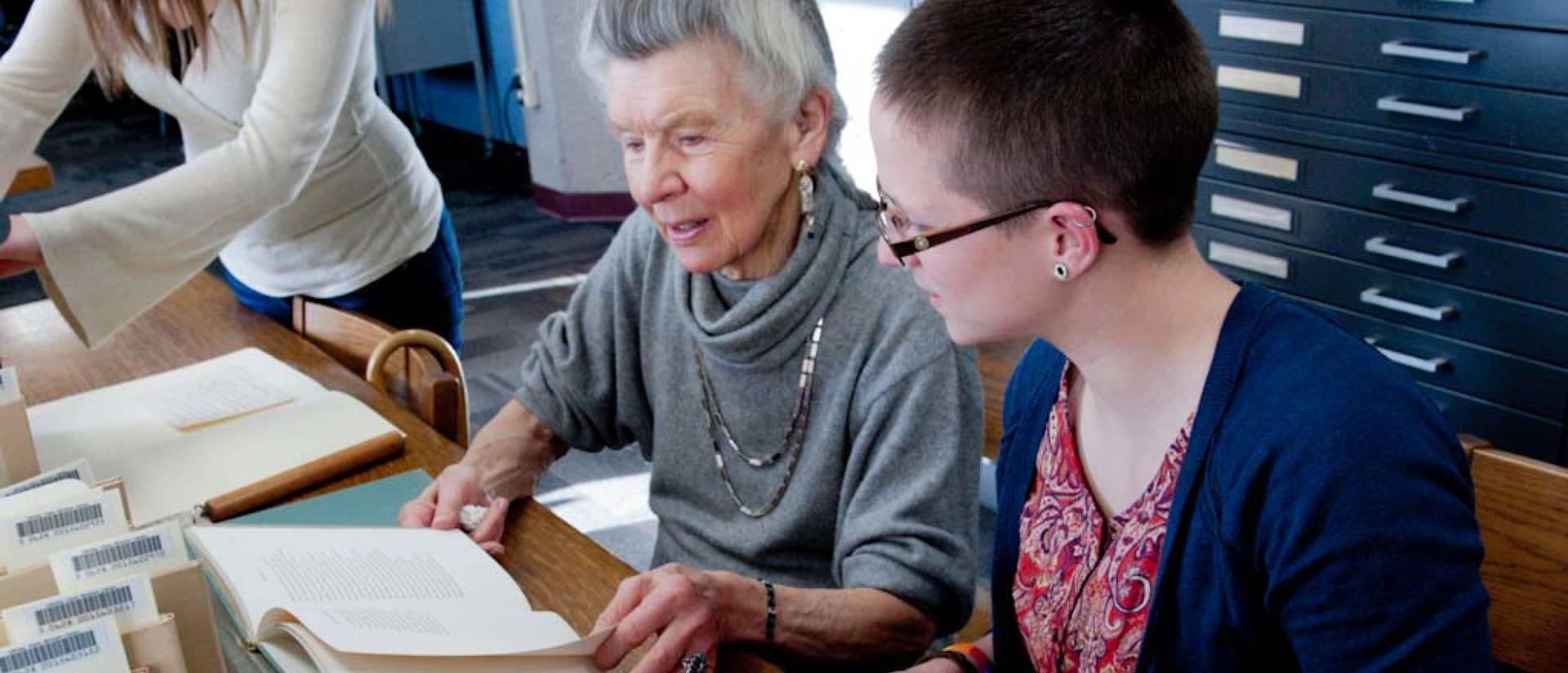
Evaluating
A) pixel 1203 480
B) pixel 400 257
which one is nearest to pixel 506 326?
pixel 400 257

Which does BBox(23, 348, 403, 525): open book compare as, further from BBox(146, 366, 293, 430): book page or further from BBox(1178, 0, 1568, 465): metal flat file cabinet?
BBox(1178, 0, 1568, 465): metal flat file cabinet

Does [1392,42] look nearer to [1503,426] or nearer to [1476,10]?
[1476,10]

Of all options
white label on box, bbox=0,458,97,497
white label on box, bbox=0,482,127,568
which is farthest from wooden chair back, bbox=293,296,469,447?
white label on box, bbox=0,482,127,568

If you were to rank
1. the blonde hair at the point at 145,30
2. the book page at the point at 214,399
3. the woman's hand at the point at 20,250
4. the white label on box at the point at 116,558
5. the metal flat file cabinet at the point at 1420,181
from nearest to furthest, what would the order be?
the white label on box at the point at 116,558, the woman's hand at the point at 20,250, the book page at the point at 214,399, the blonde hair at the point at 145,30, the metal flat file cabinet at the point at 1420,181

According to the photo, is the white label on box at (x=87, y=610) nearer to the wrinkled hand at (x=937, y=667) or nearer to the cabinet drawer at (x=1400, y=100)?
the wrinkled hand at (x=937, y=667)

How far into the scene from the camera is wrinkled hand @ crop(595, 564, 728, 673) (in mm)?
1122

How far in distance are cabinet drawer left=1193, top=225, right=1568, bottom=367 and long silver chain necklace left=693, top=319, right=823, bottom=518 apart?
1680mm

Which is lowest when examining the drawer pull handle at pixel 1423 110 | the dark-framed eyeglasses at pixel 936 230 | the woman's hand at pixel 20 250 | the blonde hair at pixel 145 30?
the drawer pull handle at pixel 1423 110

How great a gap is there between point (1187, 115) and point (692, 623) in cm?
54

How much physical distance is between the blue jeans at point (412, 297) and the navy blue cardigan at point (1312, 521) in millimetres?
1382

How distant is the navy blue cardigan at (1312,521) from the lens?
880 mm

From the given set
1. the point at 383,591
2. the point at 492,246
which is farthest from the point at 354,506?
the point at 492,246

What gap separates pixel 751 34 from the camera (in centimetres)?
133

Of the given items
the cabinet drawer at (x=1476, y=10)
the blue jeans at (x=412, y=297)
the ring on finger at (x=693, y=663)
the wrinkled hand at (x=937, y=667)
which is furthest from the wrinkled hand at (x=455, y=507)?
the cabinet drawer at (x=1476, y=10)
